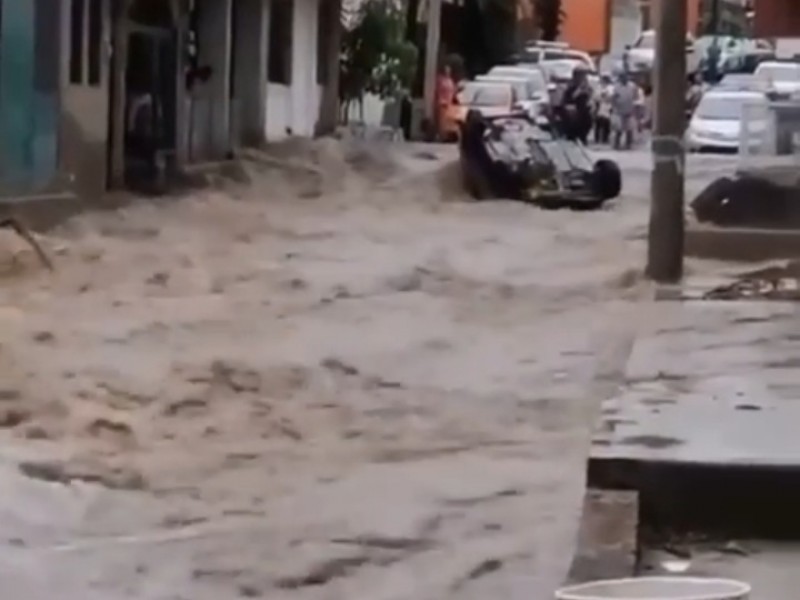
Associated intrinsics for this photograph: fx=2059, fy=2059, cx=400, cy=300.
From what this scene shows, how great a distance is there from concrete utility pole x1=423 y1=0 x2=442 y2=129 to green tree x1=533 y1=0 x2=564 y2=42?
15.0 meters

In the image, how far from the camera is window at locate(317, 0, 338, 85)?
125ft

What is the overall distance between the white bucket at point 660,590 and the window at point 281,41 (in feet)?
97.7

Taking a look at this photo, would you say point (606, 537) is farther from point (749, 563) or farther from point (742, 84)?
point (742, 84)

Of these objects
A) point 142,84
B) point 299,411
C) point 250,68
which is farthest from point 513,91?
point 299,411

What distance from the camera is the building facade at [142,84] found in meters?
20.1

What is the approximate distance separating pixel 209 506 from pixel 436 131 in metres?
34.2

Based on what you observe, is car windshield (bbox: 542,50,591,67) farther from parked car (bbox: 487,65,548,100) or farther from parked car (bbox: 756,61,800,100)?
parked car (bbox: 756,61,800,100)

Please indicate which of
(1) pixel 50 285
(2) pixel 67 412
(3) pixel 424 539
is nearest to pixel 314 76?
(1) pixel 50 285

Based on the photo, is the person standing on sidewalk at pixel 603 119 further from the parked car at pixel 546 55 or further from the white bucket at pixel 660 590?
the white bucket at pixel 660 590

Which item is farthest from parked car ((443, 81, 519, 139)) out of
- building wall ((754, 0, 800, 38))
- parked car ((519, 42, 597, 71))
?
building wall ((754, 0, 800, 38))

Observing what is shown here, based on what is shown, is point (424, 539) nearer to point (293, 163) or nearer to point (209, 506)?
point (209, 506)

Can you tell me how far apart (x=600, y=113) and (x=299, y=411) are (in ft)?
104

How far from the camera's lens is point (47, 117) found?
20.6 meters

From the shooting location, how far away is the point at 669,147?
14.8 m
